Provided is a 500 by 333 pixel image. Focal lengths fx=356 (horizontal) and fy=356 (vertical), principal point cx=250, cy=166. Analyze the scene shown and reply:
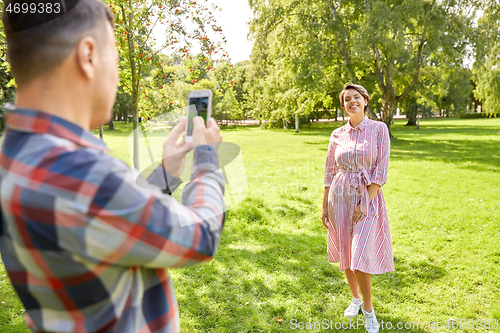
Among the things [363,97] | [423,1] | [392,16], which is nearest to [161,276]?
[363,97]

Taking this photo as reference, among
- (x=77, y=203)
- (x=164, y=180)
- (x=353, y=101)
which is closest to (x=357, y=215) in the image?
(x=353, y=101)

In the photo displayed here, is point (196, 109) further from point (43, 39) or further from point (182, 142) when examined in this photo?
point (43, 39)

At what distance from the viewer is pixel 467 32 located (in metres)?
18.0

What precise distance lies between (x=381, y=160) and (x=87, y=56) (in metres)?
3.36

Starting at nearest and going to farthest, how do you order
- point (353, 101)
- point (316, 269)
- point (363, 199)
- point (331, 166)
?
point (363, 199), point (353, 101), point (331, 166), point (316, 269)

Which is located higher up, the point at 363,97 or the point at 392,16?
the point at 392,16

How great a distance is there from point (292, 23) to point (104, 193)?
64.5ft

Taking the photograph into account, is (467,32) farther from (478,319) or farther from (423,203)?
(478,319)

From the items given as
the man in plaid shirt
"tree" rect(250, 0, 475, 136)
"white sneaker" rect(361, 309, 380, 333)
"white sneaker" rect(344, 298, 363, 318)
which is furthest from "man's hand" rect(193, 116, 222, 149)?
"tree" rect(250, 0, 475, 136)

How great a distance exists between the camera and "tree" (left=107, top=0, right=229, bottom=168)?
4887 mm

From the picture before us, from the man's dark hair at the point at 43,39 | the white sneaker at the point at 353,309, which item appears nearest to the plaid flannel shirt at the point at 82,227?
the man's dark hair at the point at 43,39

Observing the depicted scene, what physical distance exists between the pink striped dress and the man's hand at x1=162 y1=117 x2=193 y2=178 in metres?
2.95

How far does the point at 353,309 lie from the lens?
4.20 meters

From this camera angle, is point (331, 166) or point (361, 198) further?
point (331, 166)
